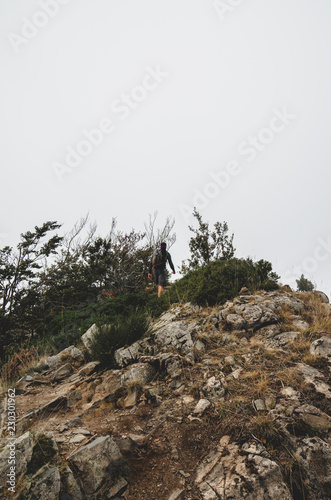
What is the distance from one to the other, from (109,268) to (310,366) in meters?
13.0

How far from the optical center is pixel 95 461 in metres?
2.47

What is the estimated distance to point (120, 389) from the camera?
163 inches

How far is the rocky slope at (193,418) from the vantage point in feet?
7.52

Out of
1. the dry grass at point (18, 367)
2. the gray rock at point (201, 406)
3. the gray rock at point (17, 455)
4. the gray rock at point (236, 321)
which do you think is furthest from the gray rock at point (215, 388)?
the dry grass at point (18, 367)

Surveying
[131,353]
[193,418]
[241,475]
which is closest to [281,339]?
[193,418]

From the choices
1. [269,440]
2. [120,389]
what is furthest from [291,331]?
[120,389]

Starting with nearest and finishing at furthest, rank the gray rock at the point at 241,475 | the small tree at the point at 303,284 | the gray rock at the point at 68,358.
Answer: the gray rock at the point at 241,475 → the gray rock at the point at 68,358 → the small tree at the point at 303,284

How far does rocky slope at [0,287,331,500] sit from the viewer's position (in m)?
2.29

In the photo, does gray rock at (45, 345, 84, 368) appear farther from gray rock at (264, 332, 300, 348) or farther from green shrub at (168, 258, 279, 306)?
gray rock at (264, 332, 300, 348)

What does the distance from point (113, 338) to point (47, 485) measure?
337 cm

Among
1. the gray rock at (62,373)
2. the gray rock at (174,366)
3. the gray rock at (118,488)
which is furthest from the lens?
the gray rock at (62,373)

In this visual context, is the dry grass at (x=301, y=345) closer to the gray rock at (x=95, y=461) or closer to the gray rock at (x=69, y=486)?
the gray rock at (x=95, y=461)

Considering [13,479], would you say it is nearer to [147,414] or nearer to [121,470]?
[121,470]

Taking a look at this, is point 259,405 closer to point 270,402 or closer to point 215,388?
point 270,402
